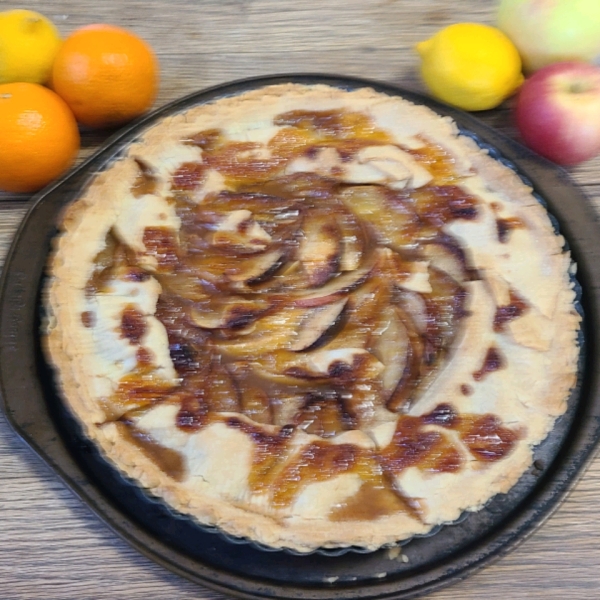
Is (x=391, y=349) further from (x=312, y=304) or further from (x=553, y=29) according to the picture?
(x=553, y=29)

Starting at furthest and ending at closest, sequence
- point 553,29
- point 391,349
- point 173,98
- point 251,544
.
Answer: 1. point 173,98
2. point 553,29
3. point 391,349
4. point 251,544

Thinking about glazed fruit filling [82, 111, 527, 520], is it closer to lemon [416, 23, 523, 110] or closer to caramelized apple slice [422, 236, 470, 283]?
caramelized apple slice [422, 236, 470, 283]

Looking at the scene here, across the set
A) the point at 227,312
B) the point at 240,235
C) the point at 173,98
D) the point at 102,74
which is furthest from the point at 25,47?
the point at 227,312

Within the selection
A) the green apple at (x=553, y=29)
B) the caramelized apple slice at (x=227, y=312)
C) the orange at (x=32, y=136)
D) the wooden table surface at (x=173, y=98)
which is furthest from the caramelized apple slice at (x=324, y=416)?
the green apple at (x=553, y=29)

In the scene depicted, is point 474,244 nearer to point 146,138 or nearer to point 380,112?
point 380,112

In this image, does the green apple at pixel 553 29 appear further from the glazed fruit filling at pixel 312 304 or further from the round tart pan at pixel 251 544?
the round tart pan at pixel 251 544

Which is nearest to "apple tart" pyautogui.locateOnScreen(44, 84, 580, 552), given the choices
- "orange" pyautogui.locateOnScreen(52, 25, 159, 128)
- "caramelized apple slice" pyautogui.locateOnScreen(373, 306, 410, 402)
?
"caramelized apple slice" pyautogui.locateOnScreen(373, 306, 410, 402)

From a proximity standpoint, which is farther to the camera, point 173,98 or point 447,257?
point 173,98
